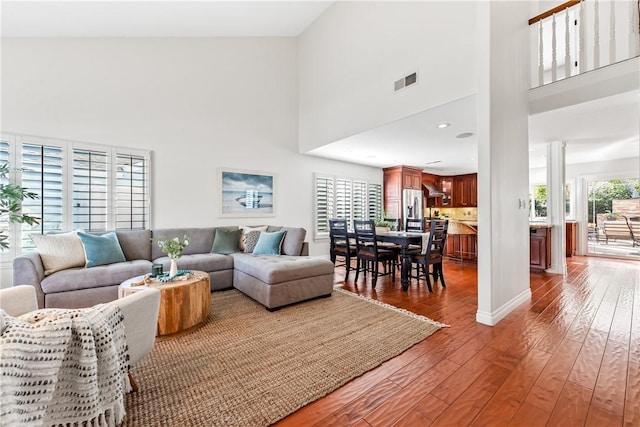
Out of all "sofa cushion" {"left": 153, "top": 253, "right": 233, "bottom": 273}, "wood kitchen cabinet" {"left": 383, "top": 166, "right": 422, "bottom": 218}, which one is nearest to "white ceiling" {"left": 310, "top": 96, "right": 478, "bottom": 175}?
"wood kitchen cabinet" {"left": 383, "top": 166, "right": 422, "bottom": 218}

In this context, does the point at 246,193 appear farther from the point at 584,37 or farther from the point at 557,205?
the point at 557,205

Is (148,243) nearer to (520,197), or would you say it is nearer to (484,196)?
(484,196)

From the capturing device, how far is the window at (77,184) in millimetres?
3373

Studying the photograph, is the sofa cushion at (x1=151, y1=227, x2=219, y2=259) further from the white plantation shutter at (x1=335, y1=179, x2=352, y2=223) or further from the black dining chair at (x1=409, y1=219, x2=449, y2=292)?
the black dining chair at (x1=409, y1=219, x2=449, y2=292)

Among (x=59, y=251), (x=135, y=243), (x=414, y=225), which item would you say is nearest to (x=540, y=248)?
(x=414, y=225)

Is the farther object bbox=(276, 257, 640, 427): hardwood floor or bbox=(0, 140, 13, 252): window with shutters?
bbox=(0, 140, 13, 252): window with shutters

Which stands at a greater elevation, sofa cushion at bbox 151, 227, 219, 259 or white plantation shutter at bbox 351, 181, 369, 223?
white plantation shutter at bbox 351, 181, 369, 223

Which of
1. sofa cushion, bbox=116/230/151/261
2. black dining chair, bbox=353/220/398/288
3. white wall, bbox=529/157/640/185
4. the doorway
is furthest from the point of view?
the doorway

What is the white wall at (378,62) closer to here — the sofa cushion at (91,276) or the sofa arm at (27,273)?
the sofa cushion at (91,276)

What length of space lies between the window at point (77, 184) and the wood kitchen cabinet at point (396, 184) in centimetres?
567

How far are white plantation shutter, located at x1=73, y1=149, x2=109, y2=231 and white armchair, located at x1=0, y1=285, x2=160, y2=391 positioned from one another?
256 centimetres

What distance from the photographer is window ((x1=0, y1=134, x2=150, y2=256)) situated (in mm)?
3373

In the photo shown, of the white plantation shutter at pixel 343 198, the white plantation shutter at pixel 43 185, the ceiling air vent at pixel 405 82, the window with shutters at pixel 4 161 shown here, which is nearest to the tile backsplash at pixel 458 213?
the white plantation shutter at pixel 343 198

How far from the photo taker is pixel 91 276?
2.98m
